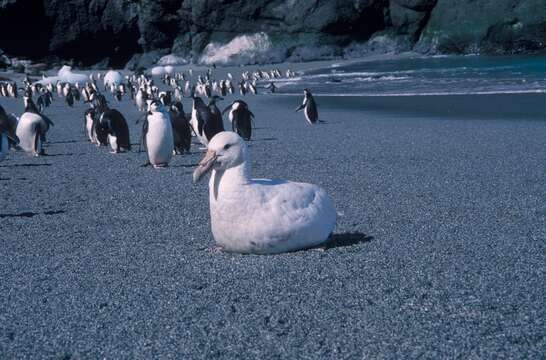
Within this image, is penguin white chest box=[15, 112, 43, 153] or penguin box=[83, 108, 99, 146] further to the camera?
penguin box=[83, 108, 99, 146]

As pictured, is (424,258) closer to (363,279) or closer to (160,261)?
(363,279)

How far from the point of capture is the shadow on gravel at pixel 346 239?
523 centimetres

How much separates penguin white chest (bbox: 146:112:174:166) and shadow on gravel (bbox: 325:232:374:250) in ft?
16.8

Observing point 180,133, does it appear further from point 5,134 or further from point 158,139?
point 5,134

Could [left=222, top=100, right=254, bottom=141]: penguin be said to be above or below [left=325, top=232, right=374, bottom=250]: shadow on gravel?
below

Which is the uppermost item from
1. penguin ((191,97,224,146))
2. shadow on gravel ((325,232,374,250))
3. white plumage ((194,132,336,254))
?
white plumage ((194,132,336,254))

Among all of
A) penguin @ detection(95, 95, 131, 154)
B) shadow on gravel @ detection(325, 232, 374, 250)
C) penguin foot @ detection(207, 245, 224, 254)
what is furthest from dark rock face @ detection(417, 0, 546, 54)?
penguin foot @ detection(207, 245, 224, 254)

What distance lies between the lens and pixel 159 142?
10180 millimetres

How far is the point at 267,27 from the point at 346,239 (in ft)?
213

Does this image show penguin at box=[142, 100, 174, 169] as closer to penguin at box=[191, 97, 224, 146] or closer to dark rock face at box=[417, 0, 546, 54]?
penguin at box=[191, 97, 224, 146]

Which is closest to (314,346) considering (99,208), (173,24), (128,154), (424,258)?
(424,258)

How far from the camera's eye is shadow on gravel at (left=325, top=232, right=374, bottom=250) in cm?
523

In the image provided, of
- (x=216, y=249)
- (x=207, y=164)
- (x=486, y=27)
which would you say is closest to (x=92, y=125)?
(x=216, y=249)

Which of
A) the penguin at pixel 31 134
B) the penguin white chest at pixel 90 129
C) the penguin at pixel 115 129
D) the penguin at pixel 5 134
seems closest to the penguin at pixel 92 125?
the penguin white chest at pixel 90 129
